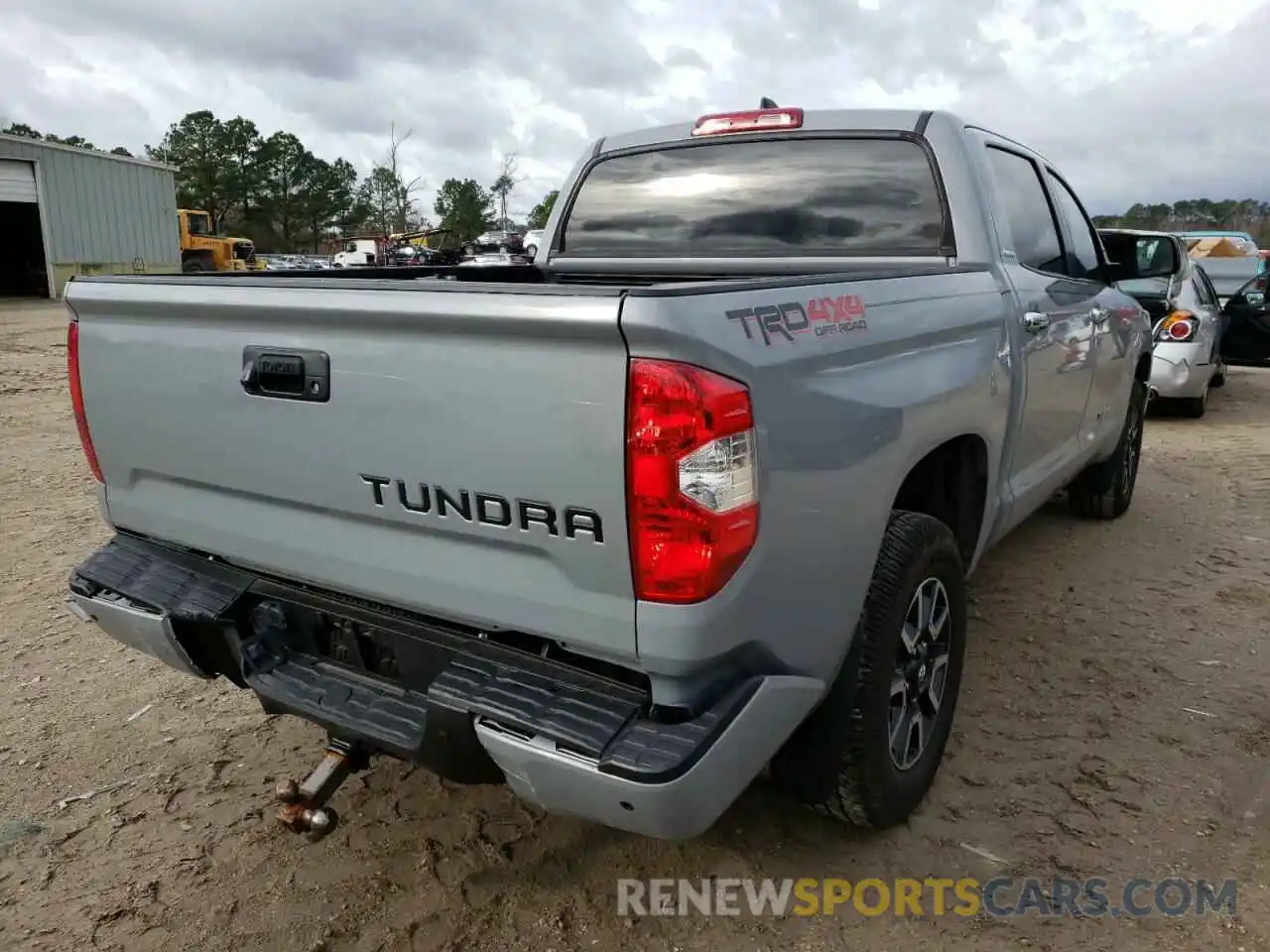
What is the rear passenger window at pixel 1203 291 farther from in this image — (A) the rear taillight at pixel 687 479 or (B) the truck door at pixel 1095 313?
(A) the rear taillight at pixel 687 479

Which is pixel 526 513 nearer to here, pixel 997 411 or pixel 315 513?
pixel 315 513

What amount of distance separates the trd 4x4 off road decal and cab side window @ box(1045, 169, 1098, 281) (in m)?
2.29

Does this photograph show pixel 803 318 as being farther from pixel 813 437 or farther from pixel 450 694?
pixel 450 694

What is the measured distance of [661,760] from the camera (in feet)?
5.82

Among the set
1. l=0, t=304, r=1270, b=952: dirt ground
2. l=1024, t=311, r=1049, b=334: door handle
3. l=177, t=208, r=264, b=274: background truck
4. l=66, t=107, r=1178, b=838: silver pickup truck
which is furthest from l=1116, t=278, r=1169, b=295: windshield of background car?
l=177, t=208, r=264, b=274: background truck

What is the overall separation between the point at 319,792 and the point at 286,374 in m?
0.97

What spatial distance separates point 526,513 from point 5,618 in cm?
344

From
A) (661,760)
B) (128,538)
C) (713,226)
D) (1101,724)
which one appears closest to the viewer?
(661,760)

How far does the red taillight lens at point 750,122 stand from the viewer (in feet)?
12.1

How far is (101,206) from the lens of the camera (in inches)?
1129

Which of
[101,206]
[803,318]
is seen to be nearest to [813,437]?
[803,318]

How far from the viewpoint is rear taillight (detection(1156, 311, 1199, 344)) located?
8.77 meters

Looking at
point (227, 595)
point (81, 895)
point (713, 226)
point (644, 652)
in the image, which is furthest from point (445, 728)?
point (713, 226)

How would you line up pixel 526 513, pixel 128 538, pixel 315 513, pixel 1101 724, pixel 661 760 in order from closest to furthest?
pixel 661 760
pixel 526 513
pixel 315 513
pixel 128 538
pixel 1101 724
